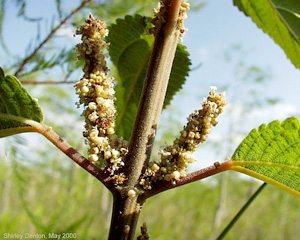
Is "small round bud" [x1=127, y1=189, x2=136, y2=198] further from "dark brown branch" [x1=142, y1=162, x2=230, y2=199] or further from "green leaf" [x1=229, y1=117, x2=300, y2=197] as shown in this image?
"green leaf" [x1=229, y1=117, x2=300, y2=197]

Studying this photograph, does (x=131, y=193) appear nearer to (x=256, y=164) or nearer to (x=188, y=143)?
(x=188, y=143)

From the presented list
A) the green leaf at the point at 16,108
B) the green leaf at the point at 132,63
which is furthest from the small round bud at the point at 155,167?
the green leaf at the point at 132,63

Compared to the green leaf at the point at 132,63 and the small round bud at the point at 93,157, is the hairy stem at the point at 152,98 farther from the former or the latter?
the green leaf at the point at 132,63

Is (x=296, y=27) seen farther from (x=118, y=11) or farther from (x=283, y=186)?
(x=118, y=11)

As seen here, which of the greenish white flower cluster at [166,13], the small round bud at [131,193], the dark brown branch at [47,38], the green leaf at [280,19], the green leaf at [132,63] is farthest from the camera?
the dark brown branch at [47,38]

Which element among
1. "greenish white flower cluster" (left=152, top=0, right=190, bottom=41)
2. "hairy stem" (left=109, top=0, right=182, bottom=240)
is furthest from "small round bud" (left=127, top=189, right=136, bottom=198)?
"greenish white flower cluster" (left=152, top=0, right=190, bottom=41)
